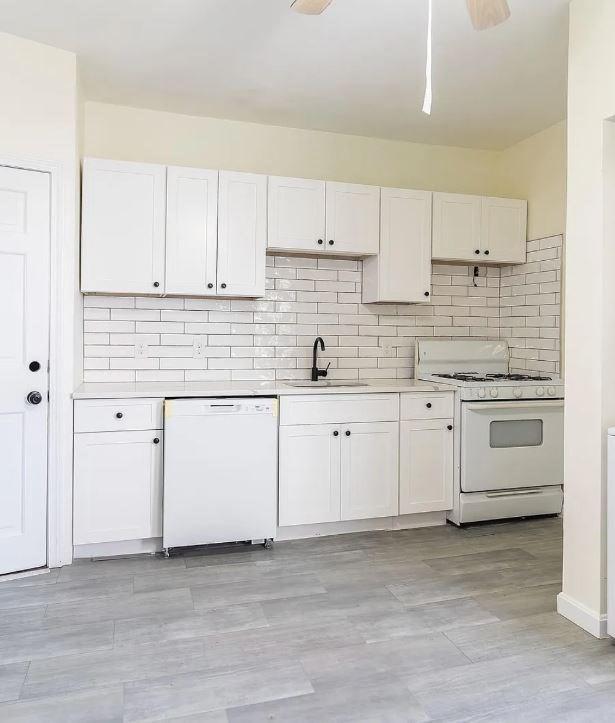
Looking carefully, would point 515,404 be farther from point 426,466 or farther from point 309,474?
point 309,474

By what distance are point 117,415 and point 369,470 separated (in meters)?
1.54

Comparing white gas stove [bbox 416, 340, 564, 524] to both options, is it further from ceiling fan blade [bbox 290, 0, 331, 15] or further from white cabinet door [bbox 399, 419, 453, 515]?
ceiling fan blade [bbox 290, 0, 331, 15]

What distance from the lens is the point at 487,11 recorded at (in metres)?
1.97

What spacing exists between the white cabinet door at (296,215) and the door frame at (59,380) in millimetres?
1214

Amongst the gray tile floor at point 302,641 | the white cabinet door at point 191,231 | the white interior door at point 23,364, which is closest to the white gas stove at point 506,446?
the gray tile floor at point 302,641

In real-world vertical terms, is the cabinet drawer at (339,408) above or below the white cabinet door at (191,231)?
below

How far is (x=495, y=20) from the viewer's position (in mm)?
2023

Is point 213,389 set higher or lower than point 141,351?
lower

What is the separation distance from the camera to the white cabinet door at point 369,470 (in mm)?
3510

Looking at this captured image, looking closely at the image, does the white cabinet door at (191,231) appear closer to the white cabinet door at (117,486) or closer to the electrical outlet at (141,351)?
the electrical outlet at (141,351)

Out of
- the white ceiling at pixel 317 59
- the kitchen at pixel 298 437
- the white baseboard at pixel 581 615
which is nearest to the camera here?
the kitchen at pixel 298 437

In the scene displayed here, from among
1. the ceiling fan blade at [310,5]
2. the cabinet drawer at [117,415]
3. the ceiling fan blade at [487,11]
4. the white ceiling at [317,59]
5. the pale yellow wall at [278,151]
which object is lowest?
the cabinet drawer at [117,415]

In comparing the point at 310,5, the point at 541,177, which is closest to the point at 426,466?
the point at 541,177

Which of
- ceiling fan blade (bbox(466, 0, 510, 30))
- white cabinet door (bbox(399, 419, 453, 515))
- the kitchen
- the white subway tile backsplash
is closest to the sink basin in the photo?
the kitchen
